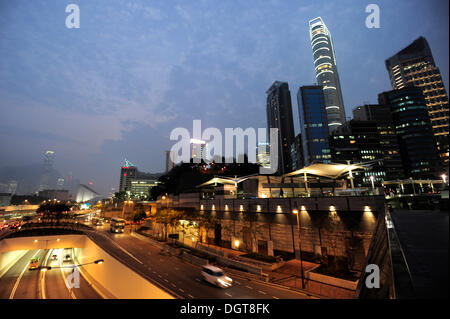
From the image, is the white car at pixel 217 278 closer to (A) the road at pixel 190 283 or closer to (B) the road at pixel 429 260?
(A) the road at pixel 190 283

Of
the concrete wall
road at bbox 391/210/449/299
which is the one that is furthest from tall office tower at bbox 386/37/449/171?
the concrete wall

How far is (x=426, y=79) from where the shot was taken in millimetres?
119312

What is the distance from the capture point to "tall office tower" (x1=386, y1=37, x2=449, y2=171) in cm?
10569

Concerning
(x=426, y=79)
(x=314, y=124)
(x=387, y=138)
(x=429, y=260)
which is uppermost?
(x=426, y=79)

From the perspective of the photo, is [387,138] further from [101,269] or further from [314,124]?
[101,269]

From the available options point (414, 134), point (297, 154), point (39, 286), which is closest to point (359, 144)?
point (414, 134)

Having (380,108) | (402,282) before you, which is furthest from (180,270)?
(380,108)

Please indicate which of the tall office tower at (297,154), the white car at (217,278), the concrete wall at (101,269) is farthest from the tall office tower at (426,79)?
the concrete wall at (101,269)

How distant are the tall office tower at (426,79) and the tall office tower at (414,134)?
12.2 feet

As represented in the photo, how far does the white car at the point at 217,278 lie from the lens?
18422mm

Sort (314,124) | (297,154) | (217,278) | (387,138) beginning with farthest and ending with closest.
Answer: (297,154), (314,124), (387,138), (217,278)

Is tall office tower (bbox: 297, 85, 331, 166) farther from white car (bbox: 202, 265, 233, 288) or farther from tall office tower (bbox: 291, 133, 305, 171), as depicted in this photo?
white car (bbox: 202, 265, 233, 288)

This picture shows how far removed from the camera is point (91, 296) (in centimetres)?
2572

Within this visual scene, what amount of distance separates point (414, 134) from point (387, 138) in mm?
11752
